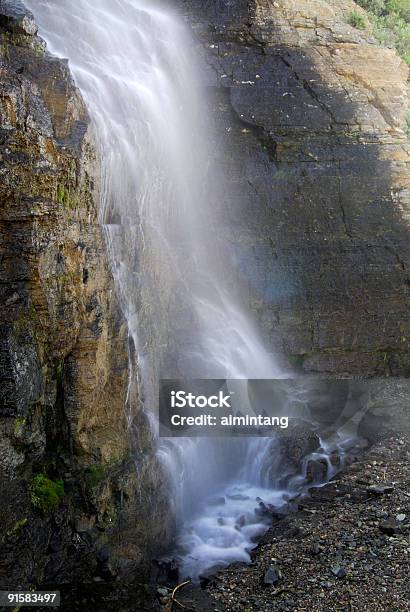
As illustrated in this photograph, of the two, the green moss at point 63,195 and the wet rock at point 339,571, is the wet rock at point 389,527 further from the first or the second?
the green moss at point 63,195

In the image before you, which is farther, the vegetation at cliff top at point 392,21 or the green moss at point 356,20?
the vegetation at cliff top at point 392,21

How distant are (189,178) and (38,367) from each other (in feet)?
26.0

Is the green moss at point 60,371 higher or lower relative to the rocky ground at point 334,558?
higher

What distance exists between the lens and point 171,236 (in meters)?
13.8

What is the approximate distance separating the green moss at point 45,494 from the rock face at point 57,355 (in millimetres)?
21

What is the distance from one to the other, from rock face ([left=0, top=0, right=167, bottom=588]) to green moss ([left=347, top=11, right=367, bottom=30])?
1033 centimetres

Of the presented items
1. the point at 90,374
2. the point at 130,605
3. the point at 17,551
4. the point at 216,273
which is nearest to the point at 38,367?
the point at 90,374

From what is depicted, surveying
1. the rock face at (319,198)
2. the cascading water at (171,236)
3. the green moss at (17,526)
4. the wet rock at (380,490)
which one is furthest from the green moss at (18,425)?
the rock face at (319,198)

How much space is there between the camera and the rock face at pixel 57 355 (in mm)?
7625

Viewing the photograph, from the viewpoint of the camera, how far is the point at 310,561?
8.71 meters

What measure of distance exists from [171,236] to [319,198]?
156 inches

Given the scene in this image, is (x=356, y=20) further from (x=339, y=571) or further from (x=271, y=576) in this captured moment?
(x=271, y=576)

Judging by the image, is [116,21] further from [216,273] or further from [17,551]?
[17,551]

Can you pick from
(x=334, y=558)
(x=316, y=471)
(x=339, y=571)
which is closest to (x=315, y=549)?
(x=334, y=558)
